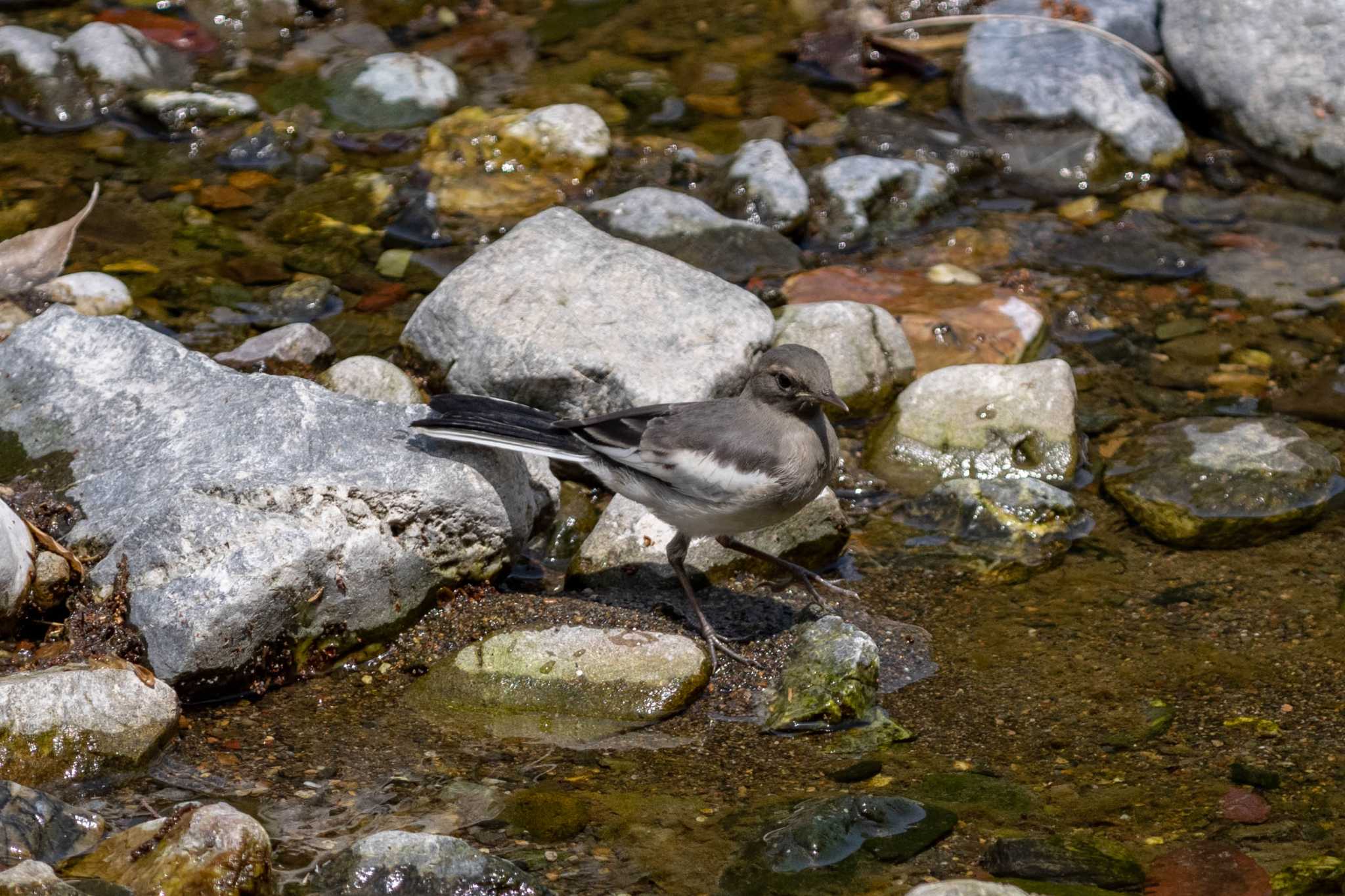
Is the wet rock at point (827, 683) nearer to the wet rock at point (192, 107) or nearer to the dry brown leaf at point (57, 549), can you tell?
the dry brown leaf at point (57, 549)

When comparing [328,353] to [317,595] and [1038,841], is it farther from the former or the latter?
[1038,841]

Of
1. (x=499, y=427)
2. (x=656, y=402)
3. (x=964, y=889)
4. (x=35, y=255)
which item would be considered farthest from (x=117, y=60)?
(x=964, y=889)

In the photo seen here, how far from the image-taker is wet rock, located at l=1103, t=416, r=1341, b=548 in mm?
6945

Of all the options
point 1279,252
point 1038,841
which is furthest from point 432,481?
point 1279,252

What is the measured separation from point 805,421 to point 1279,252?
16.1 feet

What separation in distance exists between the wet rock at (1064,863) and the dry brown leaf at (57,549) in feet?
12.0

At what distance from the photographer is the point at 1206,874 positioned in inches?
180

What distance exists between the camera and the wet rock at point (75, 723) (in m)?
4.91

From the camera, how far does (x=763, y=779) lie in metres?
5.24

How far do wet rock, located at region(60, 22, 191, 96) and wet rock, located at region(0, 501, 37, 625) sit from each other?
18.9ft

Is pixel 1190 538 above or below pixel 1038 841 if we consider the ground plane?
below

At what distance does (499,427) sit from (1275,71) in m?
6.97

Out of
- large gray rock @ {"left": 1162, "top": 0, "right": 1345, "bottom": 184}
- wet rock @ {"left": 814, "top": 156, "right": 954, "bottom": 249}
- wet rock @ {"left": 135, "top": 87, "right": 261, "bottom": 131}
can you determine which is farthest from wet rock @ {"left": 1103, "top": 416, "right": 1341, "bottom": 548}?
wet rock @ {"left": 135, "top": 87, "right": 261, "bottom": 131}

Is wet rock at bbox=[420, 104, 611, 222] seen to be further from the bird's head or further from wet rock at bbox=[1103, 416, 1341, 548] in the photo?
wet rock at bbox=[1103, 416, 1341, 548]
